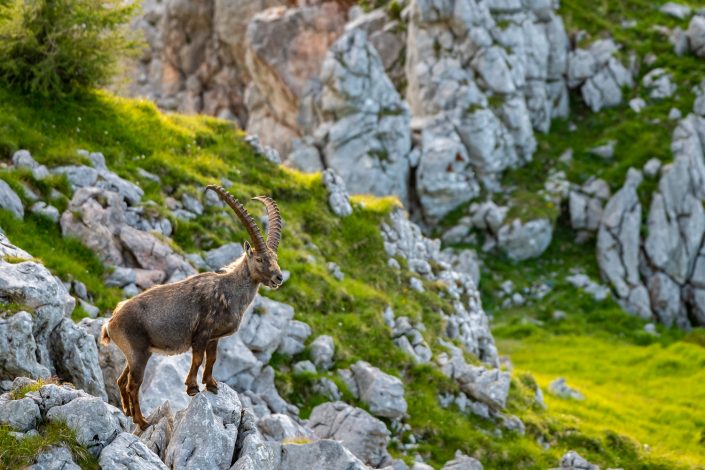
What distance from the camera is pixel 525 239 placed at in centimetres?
4881

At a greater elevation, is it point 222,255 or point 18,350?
point 18,350

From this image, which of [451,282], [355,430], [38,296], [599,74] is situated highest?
[599,74]

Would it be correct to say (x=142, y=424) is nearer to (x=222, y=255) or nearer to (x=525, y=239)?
(x=222, y=255)

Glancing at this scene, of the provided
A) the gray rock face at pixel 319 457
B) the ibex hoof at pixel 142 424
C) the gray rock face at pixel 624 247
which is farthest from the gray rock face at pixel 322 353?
the gray rock face at pixel 624 247

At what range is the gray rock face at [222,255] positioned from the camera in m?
23.5

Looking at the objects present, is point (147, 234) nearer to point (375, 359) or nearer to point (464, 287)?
point (375, 359)

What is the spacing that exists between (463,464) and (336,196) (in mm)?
12456

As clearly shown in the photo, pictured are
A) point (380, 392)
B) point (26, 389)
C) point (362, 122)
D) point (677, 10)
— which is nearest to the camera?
point (26, 389)

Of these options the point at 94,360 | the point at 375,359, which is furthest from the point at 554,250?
the point at 94,360

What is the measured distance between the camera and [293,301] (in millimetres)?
24797

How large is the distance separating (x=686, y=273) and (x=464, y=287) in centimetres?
1976

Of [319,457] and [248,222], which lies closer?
[248,222]

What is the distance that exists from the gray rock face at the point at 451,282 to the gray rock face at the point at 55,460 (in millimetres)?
18449

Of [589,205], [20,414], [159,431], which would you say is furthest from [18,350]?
[589,205]
